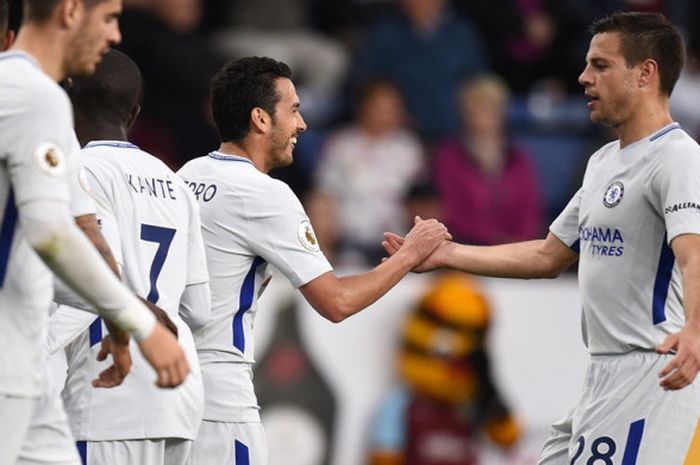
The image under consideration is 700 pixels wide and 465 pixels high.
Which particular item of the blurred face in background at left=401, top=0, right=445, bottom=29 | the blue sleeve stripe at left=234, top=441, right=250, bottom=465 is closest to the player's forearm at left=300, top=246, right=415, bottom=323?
the blue sleeve stripe at left=234, top=441, right=250, bottom=465

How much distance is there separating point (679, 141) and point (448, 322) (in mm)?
4475

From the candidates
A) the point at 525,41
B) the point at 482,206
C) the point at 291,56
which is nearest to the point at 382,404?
the point at 482,206

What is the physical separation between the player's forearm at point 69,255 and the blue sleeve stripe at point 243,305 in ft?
5.73

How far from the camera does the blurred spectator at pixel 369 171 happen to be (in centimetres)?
1199

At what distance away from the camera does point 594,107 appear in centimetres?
705

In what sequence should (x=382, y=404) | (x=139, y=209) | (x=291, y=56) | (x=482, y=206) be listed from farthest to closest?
(x=291, y=56) → (x=482, y=206) → (x=382, y=404) → (x=139, y=209)

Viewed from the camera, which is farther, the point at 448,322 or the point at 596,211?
the point at 448,322

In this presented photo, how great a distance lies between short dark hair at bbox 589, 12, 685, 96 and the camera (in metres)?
7.01

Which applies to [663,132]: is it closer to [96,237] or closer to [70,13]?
[96,237]

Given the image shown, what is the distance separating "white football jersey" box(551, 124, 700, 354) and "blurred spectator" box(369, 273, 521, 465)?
4143mm

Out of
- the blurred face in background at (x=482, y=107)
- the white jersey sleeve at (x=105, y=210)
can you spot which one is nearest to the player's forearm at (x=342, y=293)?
the white jersey sleeve at (x=105, y=210)

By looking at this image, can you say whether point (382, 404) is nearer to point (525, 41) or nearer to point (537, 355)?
point (537, 355)

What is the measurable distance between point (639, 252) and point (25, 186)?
2826 millimetres

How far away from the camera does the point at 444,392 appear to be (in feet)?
36.4
